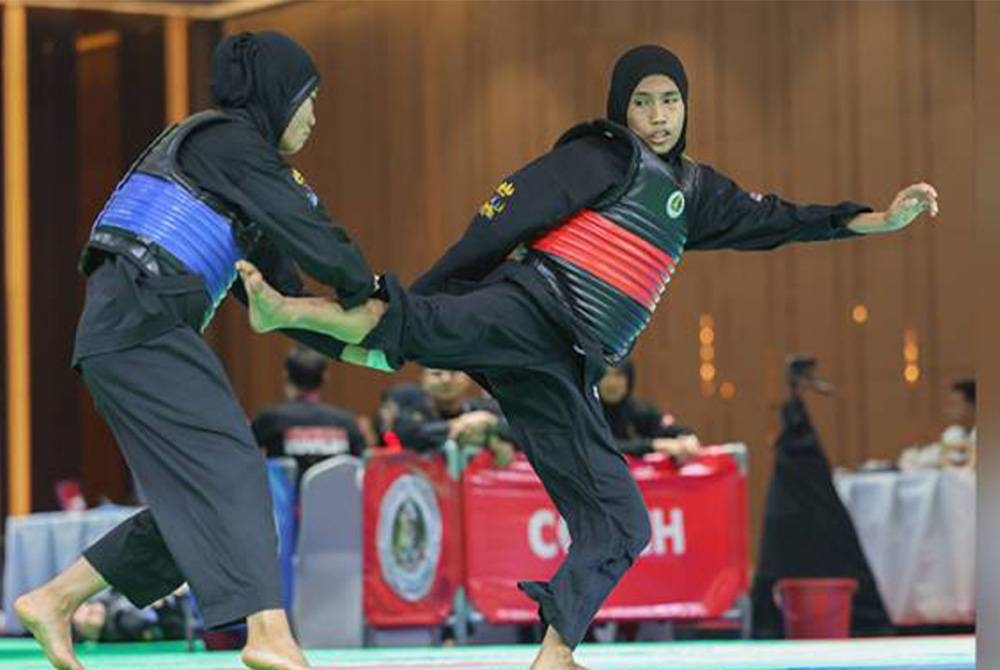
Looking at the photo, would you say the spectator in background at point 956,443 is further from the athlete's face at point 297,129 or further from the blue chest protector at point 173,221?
the blue chest protector at point 173,221

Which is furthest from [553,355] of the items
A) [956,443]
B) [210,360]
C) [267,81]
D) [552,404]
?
[956,443]

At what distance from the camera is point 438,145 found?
57.9 feet

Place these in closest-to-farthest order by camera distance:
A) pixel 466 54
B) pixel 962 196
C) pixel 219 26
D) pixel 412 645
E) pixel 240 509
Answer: pixel 240 509
pixel 412 645
pixel 962 196
pixel 466 54
pixel 219 26

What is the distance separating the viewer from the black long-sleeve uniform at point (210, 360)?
5.21 metres

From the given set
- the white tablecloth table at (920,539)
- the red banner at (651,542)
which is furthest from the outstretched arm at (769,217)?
the white tablecloth table at (920,539)

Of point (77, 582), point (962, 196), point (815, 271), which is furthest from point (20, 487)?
point (77, 582)

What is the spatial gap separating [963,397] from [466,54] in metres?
5.82

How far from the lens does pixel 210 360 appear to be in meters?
5.37

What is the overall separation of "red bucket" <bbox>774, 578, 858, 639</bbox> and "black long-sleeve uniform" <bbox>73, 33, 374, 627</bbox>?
6.11 m

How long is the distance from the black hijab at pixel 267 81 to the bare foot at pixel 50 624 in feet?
4.32

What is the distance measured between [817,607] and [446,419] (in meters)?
2.08

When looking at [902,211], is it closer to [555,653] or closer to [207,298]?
[555,653]

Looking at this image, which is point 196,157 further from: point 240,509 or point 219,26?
point 219,26

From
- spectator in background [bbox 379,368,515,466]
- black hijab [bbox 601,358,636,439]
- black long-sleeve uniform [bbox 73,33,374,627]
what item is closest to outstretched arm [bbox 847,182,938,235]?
black long-sleeve uniform [bbox 73,33,374,627]
